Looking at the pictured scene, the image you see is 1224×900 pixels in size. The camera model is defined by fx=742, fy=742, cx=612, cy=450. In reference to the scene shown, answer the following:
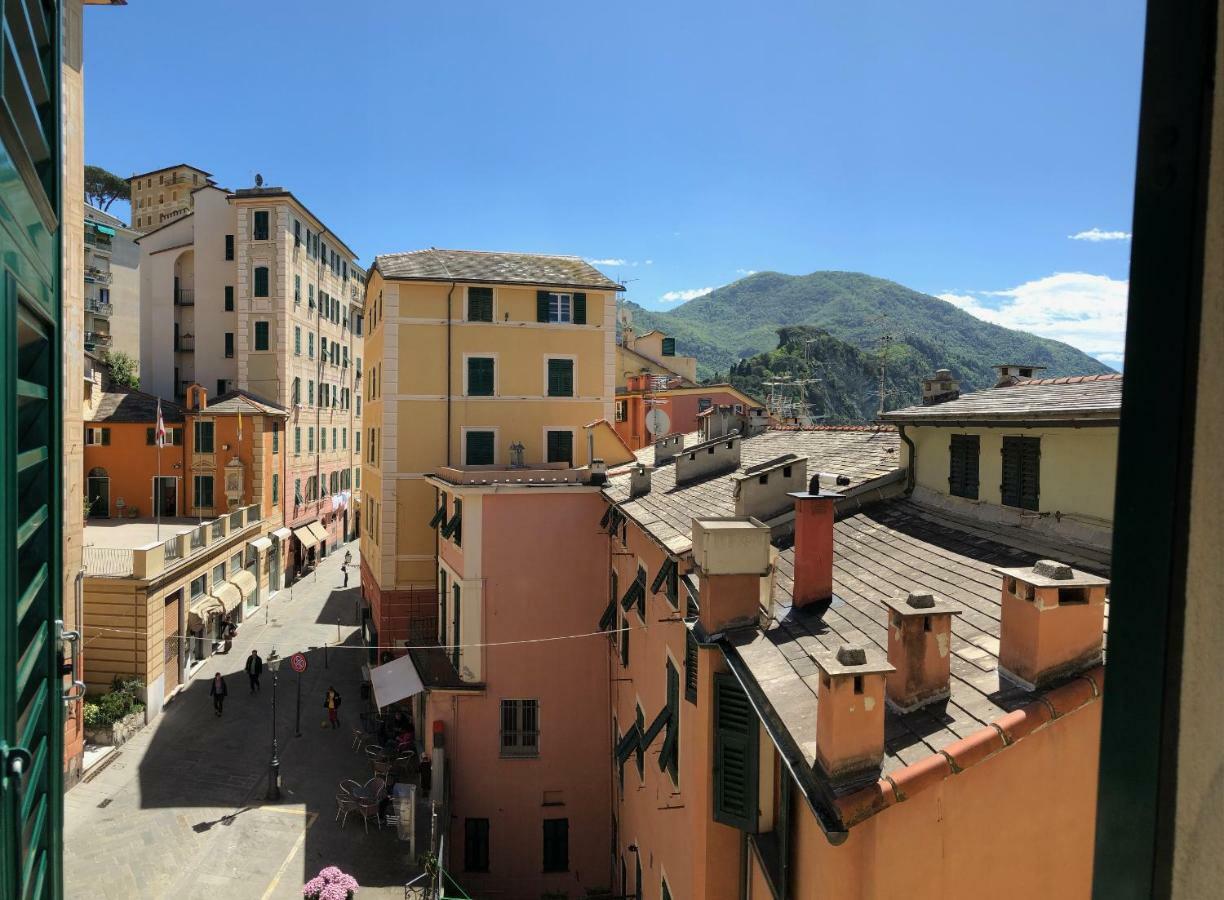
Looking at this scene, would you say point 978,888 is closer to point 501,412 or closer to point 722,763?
point 722,763

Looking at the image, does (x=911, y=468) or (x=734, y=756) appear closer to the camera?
(x=734, y=756)

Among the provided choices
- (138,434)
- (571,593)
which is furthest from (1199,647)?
(138,434)

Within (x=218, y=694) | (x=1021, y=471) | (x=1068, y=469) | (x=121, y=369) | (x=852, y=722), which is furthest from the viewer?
(x=121, y=369)

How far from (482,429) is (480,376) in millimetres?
1879

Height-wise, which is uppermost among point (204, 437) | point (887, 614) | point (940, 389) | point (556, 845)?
point (940, 389)

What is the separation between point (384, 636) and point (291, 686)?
3987 mm

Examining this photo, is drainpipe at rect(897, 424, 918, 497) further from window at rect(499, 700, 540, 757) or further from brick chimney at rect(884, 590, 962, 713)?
window at rect(499, 700, 540, 757)

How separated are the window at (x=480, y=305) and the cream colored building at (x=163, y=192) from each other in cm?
5462

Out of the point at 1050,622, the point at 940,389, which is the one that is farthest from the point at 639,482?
the point at 1050,622

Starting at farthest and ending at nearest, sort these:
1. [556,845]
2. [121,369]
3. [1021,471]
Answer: [121,369], [556,845], [1021,471]

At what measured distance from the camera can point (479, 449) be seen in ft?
86.6

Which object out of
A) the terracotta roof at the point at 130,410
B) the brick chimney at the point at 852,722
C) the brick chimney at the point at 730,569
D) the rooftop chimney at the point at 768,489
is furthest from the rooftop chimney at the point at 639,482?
the terracotta roof at the point at 130,410

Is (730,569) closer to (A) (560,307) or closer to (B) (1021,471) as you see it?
(B) (1021,471)

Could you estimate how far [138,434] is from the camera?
1357 inches
